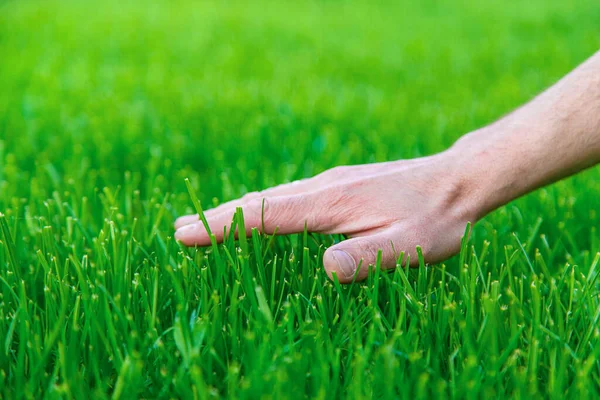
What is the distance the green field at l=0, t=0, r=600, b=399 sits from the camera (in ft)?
4.03

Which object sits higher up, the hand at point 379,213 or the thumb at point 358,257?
the hand at point 379,213

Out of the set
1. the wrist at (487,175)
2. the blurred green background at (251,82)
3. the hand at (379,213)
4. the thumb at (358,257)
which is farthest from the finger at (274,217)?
the blurred green background at (251,82)

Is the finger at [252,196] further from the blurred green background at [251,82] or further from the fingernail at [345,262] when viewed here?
the blurred green background at [251,82]

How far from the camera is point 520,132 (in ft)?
5.55

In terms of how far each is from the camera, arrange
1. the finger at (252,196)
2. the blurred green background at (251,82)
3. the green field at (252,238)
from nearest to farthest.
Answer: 1. the green field at (252,238)
2. the finger at (252,196)
3. the blurred green background at (251,82)

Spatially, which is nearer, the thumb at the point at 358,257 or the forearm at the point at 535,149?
the thumb at the point at 358,257

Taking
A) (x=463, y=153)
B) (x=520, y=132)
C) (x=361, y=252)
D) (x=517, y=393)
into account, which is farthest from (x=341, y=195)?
(x=517, y=393)

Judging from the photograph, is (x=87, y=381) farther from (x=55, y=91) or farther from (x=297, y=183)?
(x=55, y=91)

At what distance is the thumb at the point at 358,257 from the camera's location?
145 cm

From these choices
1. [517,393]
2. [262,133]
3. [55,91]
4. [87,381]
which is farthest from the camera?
[55,91]

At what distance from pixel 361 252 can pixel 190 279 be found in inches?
14.7

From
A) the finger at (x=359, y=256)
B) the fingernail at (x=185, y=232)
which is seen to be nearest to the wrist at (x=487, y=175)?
the finger at (x=359, y=256)

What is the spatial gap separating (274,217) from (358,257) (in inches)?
9.9

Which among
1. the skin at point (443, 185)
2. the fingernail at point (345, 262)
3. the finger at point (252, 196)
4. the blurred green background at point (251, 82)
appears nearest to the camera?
the fingernail at point (345, 262)
